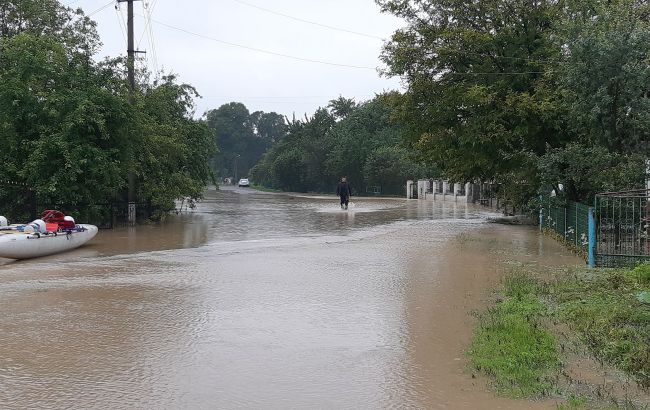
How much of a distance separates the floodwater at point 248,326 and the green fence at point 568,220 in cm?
83

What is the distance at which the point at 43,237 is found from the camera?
15.3 meters

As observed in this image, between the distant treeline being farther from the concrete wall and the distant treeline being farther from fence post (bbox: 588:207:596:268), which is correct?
the concrete wall

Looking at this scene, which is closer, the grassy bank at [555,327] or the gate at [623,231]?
the grassy bank at [555,327]

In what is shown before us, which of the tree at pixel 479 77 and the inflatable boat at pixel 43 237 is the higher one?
the tree at pixel 479 77

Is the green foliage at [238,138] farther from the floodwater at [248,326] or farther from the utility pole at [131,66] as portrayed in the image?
the floodwater at [248,326]

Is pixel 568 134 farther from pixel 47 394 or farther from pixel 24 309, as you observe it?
pixel 47 394

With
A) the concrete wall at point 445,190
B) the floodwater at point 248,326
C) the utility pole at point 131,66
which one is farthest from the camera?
the concrete wall at point 445,190

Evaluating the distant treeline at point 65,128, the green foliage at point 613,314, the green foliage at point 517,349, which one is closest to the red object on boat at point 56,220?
the distant treeline at point 65,128

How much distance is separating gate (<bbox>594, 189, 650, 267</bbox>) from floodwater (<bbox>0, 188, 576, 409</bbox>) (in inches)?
48.7

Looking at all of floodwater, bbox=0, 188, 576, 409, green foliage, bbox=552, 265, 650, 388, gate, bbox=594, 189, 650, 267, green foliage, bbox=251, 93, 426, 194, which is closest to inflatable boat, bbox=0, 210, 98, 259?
floodwater, bbox=0, 188, 576, 409

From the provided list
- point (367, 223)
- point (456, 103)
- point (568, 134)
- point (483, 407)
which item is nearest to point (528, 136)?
point (568, 134)

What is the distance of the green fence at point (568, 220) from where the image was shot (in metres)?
14.9

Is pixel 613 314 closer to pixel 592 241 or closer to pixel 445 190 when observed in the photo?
pixel 592 241

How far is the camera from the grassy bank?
5945mm
